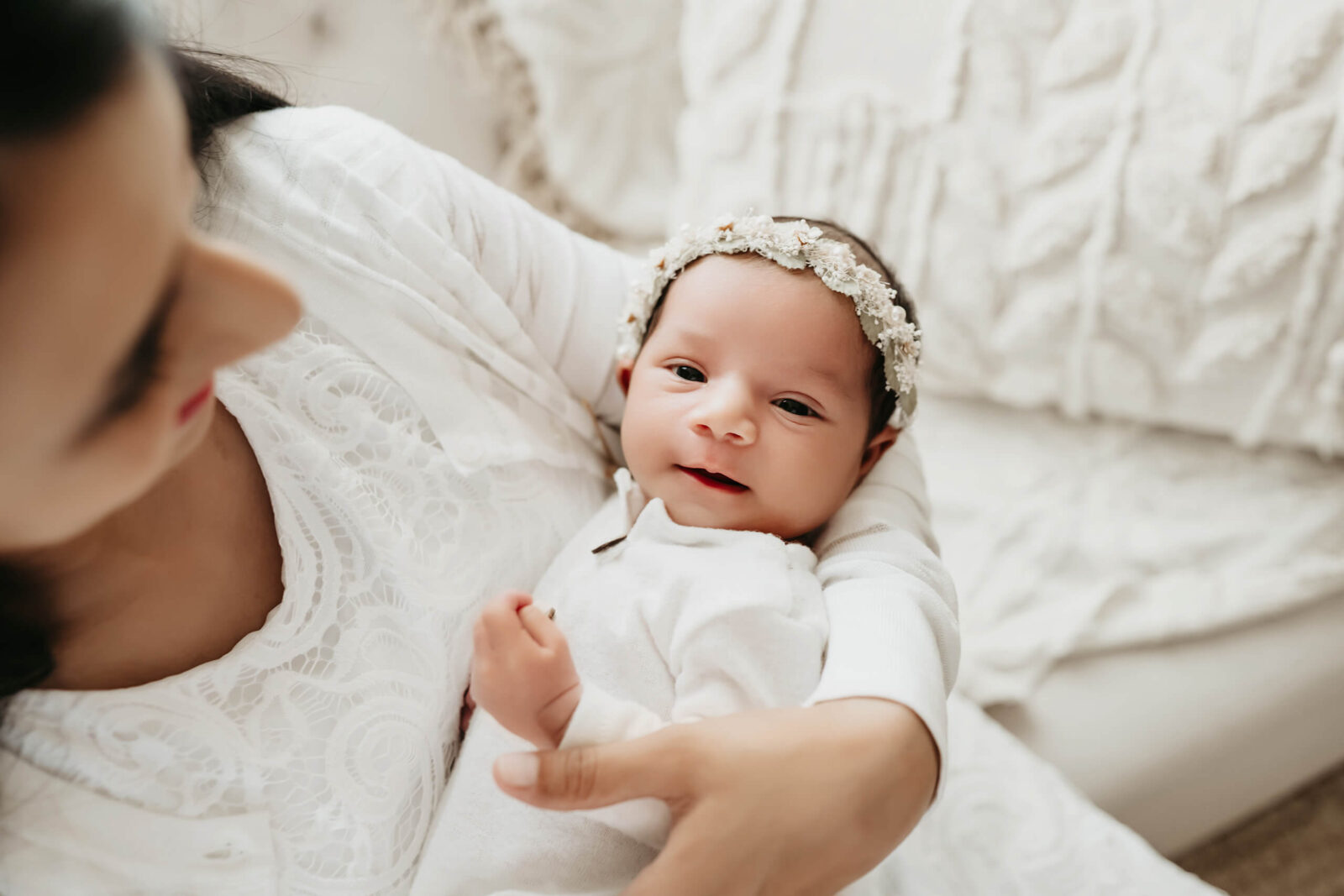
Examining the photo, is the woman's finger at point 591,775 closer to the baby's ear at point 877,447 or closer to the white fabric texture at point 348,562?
the white fabric texture at point 348,562

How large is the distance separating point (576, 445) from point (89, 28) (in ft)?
2.05

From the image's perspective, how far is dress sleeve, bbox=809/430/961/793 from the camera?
1.91ft

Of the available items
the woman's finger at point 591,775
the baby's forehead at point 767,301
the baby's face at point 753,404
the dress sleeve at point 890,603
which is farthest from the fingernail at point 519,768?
the baby's forehead at point 767,301

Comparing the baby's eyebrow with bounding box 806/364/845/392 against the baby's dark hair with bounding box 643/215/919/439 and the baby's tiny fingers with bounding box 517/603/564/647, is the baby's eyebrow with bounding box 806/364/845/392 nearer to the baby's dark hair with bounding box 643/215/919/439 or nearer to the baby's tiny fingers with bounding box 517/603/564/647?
the baby's dark hair with bounding box 643/215/919/439

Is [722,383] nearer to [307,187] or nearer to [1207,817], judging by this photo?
[307,187]

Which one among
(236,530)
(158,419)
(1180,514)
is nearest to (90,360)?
(158,419)

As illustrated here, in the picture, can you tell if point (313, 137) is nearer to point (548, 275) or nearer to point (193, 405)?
point (548, 275)

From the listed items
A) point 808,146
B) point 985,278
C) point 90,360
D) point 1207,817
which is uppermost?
point 90,360

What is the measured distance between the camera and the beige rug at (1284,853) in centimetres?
127

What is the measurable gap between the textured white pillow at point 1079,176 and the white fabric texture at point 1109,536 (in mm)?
60

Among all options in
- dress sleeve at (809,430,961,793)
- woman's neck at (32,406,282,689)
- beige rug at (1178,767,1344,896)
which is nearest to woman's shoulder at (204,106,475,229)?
woman's neck at (32,406,282,689)

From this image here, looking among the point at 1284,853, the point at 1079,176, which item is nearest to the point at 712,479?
the point at 1079,176

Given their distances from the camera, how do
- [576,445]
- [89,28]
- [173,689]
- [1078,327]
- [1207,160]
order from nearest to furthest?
[89,28], [173,689], [576,445], [1207,160], [1078,327]

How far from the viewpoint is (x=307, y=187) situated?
0.70m
